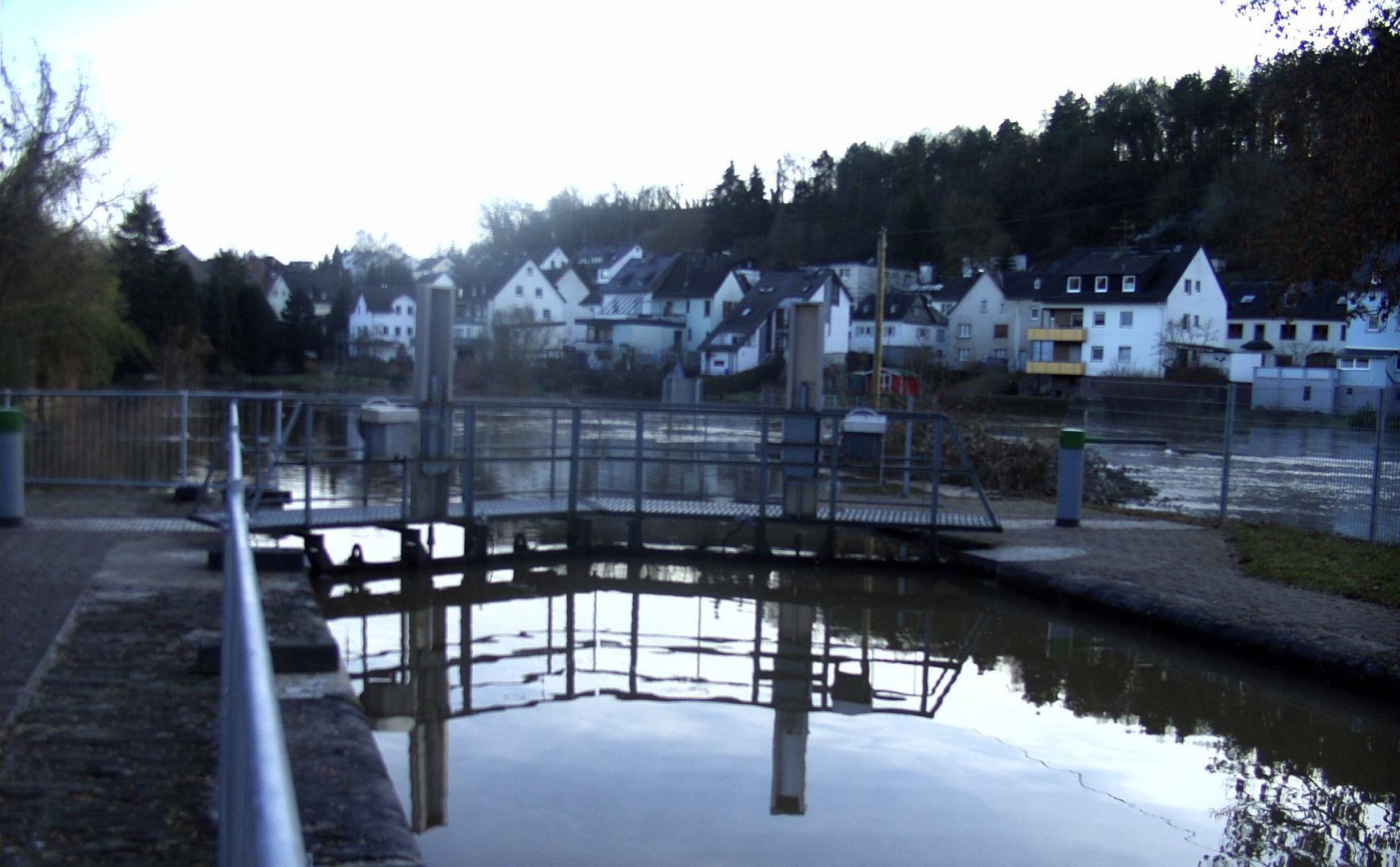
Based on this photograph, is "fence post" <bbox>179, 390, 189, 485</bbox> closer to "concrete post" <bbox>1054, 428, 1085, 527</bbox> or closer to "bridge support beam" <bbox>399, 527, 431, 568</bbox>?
"bridge support beam" <bbox>399, 527, 431, 568</bbox>

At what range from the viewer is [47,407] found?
49.1 feet

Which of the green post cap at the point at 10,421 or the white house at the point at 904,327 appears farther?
the white house at the point at 904,327

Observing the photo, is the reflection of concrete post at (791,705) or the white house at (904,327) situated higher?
the white house at (904,327)

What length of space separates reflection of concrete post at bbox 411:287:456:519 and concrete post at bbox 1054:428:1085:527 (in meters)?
6.92

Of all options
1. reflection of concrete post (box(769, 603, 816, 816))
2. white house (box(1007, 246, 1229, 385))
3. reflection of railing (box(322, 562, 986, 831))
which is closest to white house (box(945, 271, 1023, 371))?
white house (box(1007, 246, 1229, 385))

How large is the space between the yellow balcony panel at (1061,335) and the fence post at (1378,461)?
59.9m

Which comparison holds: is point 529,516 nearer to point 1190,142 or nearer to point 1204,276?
point 1204,276

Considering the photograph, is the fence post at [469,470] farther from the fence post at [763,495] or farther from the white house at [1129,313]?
the white house at [1129,313]

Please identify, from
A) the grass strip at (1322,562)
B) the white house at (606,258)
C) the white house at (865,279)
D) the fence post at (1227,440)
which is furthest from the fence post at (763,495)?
the white house at (606,258)

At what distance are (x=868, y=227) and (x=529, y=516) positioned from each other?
86.0 metres

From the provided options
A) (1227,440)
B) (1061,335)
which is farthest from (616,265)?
(1227,440)

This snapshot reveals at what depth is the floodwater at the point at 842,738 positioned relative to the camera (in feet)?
17.2

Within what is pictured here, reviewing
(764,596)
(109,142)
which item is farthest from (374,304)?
(764,596)

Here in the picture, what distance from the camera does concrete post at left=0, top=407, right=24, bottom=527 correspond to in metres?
11.4
